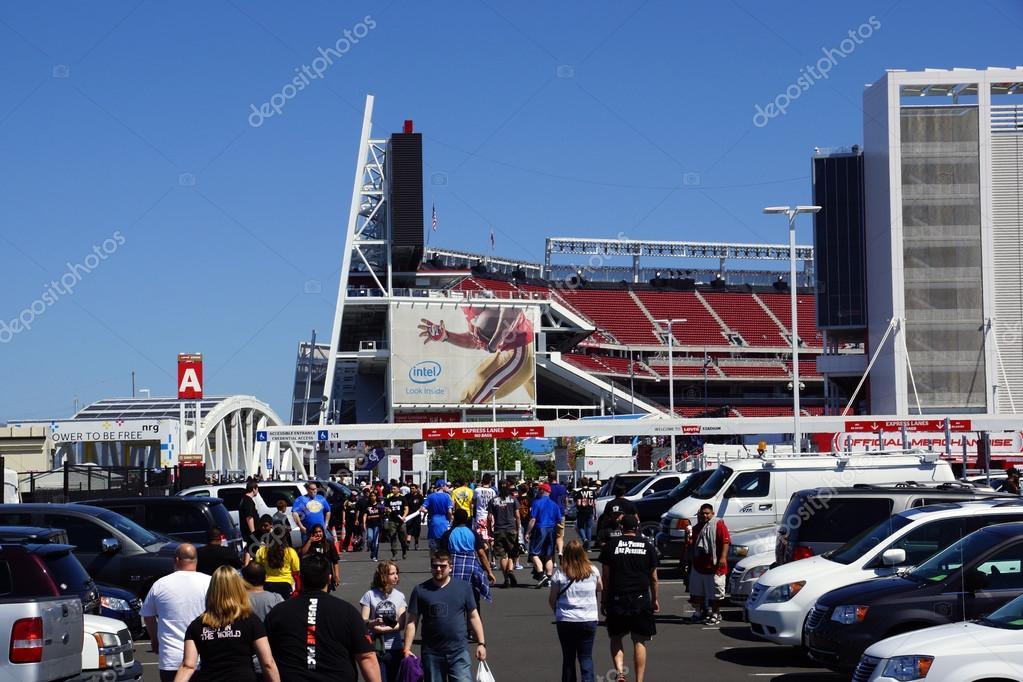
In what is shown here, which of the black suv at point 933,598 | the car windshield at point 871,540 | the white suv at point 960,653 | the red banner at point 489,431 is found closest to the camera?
the white suv at point 960,653

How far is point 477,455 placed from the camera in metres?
77.9

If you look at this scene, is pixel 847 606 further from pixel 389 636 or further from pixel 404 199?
pixel 404 199

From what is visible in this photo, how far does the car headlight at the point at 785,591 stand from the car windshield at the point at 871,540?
0.70m

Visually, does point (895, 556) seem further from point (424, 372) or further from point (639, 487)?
point (424, 372)

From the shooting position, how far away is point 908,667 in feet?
30.5

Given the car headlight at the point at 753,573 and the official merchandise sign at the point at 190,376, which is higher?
the official merchandise sign at the point at 190,376

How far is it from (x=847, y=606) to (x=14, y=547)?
743 centimetres

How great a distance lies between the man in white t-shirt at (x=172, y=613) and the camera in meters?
9.30

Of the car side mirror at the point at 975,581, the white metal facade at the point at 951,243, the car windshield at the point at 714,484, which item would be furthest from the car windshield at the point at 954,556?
the white metal facade at the point at 951,243

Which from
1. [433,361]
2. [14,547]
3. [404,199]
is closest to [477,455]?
[433,361]

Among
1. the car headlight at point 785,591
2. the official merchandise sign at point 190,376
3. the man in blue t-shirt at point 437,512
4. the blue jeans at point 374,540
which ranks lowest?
the blue jeans at point 374,540

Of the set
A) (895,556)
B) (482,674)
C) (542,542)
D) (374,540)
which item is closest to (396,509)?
(374,540)

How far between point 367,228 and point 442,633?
92.1 meters

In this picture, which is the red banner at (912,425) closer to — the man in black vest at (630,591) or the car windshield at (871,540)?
the car windshield at (871,540)
